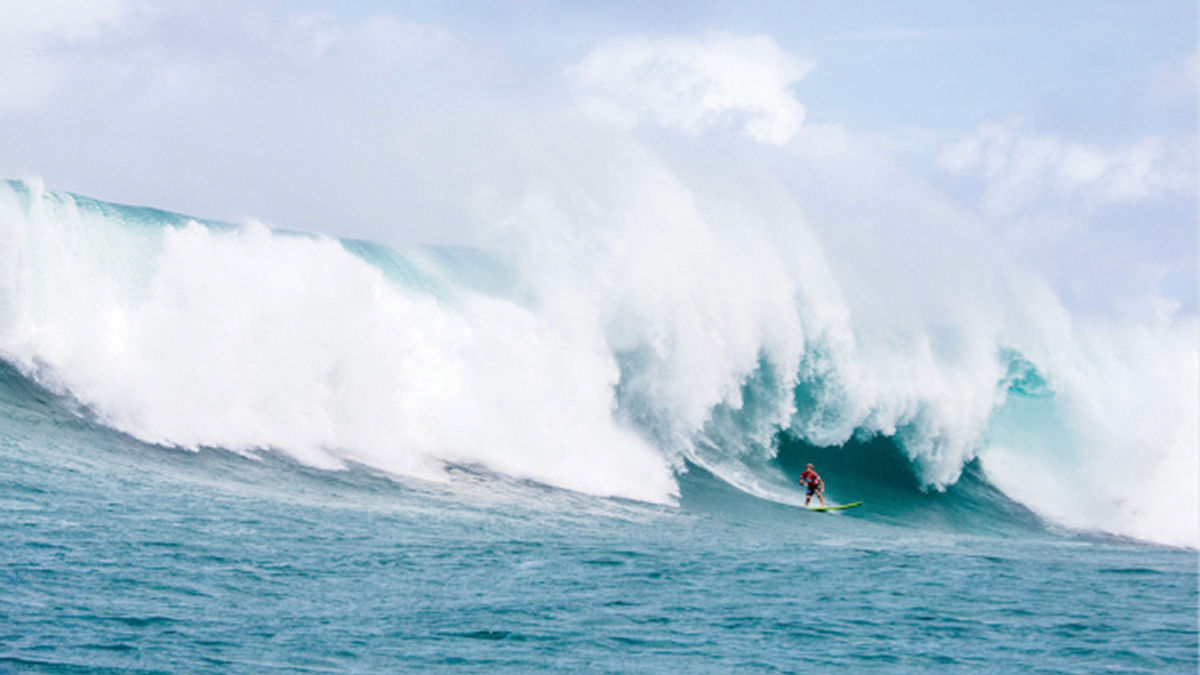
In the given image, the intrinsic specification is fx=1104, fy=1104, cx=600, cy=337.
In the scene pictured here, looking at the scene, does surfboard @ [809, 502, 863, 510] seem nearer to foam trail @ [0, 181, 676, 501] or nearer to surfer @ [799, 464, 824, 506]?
surfer @ [799, 464, 824, 506]

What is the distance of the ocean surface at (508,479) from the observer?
27.7ft

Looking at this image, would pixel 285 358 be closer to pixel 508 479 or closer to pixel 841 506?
pixel 508 479

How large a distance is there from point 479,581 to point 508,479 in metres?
5.69

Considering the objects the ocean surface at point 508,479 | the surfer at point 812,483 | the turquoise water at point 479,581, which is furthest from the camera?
the surfer at point 812,483

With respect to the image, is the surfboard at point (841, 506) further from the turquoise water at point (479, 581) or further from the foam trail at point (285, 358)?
the foam trail at point (285, 358)

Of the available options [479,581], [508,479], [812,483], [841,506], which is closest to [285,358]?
[508,479]

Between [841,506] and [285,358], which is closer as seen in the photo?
[285,358]

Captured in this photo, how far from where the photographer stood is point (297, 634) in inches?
314

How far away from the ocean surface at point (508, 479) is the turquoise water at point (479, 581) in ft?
0.15

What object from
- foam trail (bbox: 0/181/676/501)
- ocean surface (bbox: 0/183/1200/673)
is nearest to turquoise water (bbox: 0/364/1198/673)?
ocean surface (bbox: 0/183/1200/673)

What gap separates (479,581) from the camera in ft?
32.5

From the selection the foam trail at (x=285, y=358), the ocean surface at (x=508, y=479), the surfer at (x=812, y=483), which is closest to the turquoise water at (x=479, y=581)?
the ocean surface at (x=508, y=479)

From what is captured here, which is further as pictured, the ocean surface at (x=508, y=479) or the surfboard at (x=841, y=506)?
the surfboard at (x=841, y=506)

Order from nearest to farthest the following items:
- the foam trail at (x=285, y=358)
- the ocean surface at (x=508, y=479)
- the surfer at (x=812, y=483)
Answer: the ocean surface at (x=508, y=479) < the foam trail at (x=285, y=358) < the surfer at (x=812, y=483)
